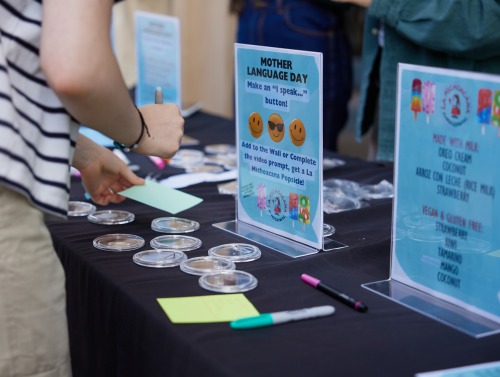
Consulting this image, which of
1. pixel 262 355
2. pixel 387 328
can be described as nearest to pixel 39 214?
pixel 262 355

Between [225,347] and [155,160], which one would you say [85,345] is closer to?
[225,347]

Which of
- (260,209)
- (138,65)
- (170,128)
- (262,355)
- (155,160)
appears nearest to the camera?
(262,355)

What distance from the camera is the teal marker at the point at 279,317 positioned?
0.96 m

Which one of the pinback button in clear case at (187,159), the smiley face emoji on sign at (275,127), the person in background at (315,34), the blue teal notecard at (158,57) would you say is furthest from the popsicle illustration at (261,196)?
the person in background at (315,34)

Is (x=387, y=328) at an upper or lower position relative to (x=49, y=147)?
lower

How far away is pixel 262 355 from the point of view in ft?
2.92

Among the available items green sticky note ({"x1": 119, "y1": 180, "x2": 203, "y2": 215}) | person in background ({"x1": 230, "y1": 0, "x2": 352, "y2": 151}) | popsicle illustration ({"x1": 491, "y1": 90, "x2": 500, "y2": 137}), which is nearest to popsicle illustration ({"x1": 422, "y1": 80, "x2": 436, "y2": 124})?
popsicle illustration ({"x1": 491, "y1": 90, "x2": 500, "y2": 137})

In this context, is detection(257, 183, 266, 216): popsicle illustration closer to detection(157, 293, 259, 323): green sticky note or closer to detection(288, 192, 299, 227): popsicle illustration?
detection(288, 192, 299, 227): popsicle illustration

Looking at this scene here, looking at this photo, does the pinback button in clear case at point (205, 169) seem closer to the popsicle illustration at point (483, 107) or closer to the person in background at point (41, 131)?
the person in background at point (41, 131)

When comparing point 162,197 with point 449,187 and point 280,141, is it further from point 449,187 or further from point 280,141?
point 449,187

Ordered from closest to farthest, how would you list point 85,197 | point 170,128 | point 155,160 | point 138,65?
1. point 170,128
2. point 85,197
3. point 155,160
4. point 138,65

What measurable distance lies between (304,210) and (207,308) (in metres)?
0.35

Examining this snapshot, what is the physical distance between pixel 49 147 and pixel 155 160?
1.05 m

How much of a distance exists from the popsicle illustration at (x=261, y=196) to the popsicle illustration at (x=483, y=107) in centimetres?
51
